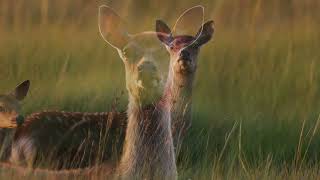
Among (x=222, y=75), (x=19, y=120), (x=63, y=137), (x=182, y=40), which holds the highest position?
(x=182, y=40)

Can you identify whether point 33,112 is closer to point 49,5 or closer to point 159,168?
point 49,5

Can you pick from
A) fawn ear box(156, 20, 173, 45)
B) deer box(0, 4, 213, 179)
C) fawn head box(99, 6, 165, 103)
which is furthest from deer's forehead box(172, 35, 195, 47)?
fawn head box(99, 6, 165, 103)

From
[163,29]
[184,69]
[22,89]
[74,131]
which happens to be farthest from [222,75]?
[22,89]

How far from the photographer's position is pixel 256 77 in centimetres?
870

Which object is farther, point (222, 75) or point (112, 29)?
point (222, 75)

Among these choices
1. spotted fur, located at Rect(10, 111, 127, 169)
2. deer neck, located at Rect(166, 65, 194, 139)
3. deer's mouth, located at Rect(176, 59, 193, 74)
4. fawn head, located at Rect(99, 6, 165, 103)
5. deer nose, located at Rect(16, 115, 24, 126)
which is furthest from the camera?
deer's mouth, located at Rect(176, 59, 193, 74)

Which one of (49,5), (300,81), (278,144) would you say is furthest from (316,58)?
(49,5)

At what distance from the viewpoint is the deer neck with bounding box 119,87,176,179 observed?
24.2 feet

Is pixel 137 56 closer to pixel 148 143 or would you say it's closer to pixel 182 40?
pixel 148 143

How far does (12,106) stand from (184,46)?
4.53ft

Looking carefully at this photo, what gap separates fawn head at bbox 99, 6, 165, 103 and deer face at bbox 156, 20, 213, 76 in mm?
835

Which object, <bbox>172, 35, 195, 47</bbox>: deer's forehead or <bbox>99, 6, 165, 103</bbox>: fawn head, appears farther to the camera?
<bbox>172, 35, 195, 47</bbox>: deer's forehead

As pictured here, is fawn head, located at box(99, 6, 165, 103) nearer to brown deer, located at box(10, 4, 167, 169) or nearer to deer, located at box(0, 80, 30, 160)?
brown deer, located at box(10, 4, 167, 169)

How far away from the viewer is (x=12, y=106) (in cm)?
830
